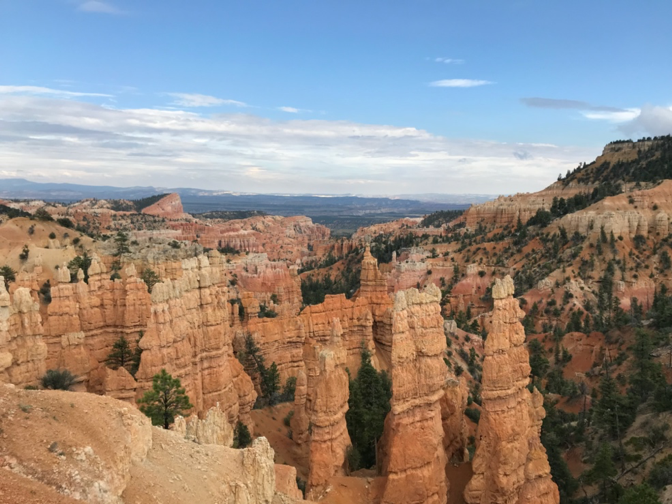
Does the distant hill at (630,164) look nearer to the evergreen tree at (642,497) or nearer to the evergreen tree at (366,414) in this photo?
the evergreen tree at (366,414)

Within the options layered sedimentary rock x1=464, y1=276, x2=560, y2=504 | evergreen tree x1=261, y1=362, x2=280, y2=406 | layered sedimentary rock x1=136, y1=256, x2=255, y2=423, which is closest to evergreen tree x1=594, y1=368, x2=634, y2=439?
layered sedimentary rock x1=464, y1=276, x2=560, y2=504

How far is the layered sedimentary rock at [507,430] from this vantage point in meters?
19.0

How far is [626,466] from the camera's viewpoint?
2719 cm

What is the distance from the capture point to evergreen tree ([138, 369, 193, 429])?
20625 mm

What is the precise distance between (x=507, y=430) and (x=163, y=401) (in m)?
14.4

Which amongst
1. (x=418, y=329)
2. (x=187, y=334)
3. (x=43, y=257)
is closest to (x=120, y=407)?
(x=418, y=329)

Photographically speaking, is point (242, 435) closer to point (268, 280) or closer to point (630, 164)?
point (268, 280)

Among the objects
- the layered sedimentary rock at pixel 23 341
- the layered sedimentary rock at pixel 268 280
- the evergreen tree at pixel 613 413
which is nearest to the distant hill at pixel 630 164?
the layered sedimentary rock at pixel 268 280

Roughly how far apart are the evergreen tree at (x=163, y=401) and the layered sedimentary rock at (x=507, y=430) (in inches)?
490

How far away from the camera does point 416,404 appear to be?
19.5 meters

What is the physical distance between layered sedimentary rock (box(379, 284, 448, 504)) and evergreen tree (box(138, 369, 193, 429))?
919 centimetres

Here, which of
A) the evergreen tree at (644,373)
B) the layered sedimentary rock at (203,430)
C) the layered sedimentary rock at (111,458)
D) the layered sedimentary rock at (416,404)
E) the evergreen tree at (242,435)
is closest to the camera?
the layered sedimentary rock at (111,458)

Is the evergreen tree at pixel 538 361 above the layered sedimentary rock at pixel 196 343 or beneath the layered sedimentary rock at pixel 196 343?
beneath

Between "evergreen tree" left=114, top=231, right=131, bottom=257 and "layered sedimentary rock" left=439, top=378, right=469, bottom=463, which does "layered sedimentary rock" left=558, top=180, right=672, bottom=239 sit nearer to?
"layered sedimentary rock" left=439, top=378, right=469, bottom=463
